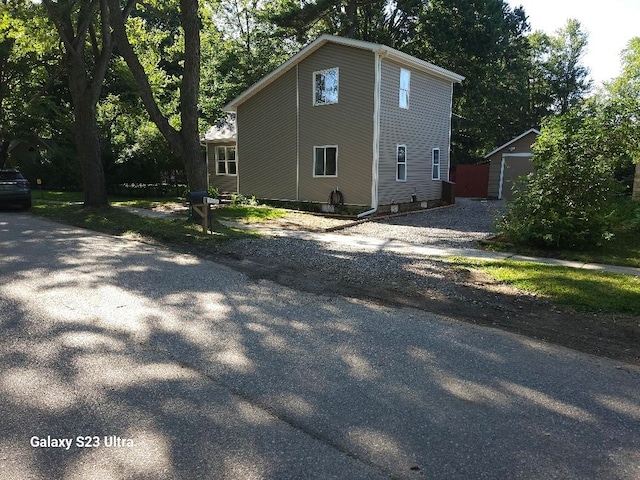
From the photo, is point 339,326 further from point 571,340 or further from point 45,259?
point 45,259

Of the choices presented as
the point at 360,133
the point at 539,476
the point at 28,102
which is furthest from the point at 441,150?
the point at 28,102

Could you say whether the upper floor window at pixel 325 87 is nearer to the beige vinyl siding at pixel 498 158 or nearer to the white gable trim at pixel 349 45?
the white gable trim at pixel 349 45

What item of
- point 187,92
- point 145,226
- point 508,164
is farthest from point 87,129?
point 508,164

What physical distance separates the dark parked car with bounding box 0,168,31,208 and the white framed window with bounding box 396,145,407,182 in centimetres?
1373

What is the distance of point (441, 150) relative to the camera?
66.0 feet

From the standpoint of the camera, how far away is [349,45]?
15.7 metres

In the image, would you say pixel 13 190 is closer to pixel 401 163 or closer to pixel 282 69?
pixel 282 69

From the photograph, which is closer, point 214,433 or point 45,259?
point 214,433

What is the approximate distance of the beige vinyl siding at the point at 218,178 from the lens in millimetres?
21417

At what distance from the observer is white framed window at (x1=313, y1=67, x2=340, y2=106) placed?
54.6ft

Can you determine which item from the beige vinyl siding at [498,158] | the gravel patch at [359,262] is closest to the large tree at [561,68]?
the beige vinyl siding at [498,158]

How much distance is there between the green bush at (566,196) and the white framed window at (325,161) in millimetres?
8392

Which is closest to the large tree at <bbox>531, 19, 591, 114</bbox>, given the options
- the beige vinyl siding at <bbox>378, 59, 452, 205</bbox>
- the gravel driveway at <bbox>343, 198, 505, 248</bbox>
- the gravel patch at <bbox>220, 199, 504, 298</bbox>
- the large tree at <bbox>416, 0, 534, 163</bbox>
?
the large tree at <bbox>416, 0, 534, 163</bbox>

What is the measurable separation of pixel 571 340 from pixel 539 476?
252 cm
